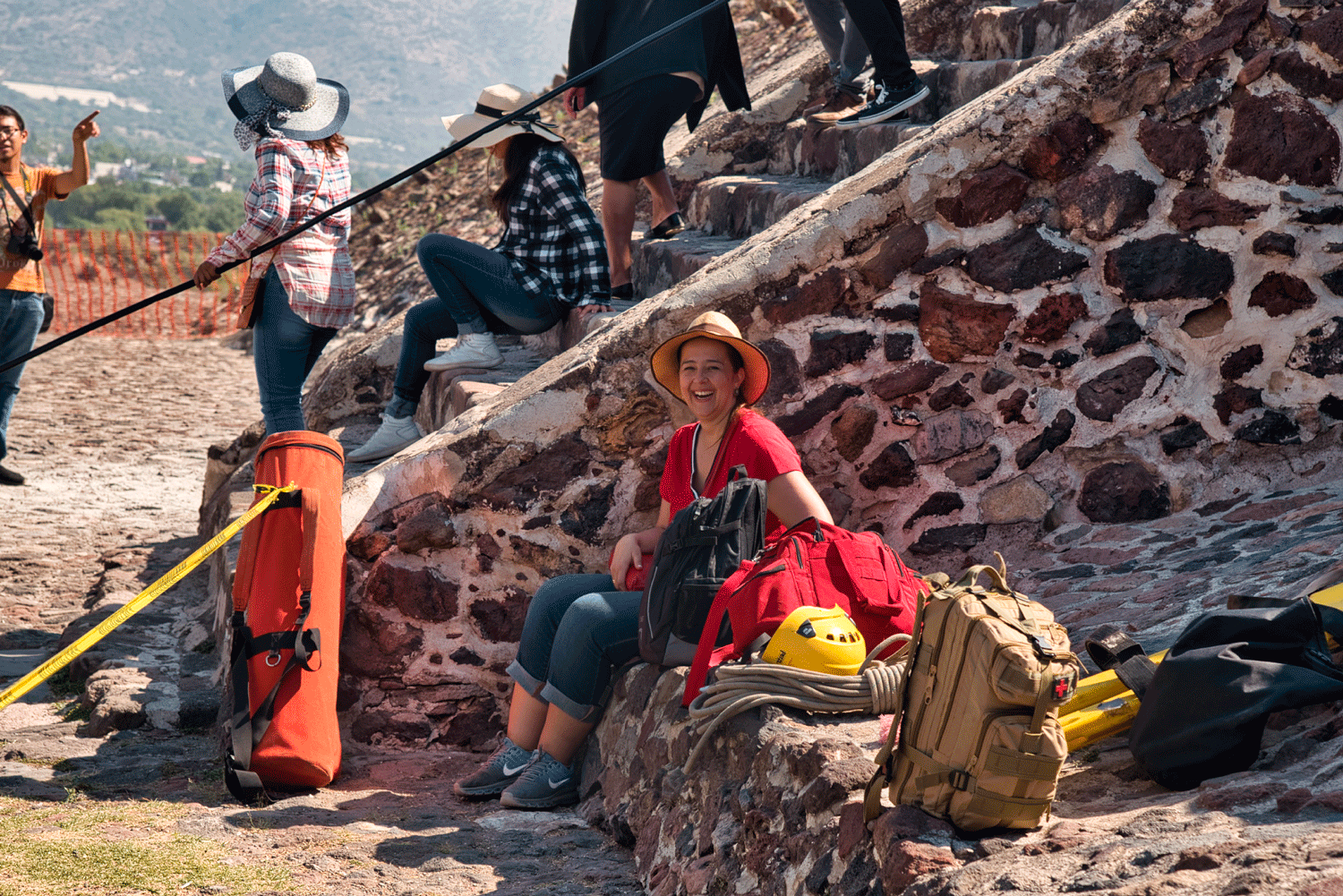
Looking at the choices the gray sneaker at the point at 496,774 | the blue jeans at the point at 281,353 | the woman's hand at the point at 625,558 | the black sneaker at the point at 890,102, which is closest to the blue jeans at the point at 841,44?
the black sneaker at the point at 890,102

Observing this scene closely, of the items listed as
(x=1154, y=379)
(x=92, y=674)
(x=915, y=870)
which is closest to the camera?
(x=915, y=870)

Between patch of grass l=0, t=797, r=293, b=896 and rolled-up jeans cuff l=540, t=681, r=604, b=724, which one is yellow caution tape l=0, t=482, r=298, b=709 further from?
rolled-up jeans cuff l=540, t=681, r=604, b=724

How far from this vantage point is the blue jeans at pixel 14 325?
6.11m

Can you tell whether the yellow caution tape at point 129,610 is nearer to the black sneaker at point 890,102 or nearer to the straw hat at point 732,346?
the straw hat at point 732,346

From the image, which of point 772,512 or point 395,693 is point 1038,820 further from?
point 395,693

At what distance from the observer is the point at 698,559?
2.88m

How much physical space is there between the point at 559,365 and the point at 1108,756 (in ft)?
6.59

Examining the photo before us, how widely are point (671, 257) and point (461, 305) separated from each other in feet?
2.84

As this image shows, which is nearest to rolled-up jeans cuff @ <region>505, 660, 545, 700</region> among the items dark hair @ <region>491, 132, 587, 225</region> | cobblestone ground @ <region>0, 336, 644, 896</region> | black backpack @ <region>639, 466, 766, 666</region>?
cobblestone ground @ <region>0, 336, 644, 896</region>

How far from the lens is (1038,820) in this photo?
197 centimetres

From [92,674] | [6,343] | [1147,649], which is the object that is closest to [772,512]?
[1147,649]

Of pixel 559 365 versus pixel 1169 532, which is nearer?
pixel 1169 532

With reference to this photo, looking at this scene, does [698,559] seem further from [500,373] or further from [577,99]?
[577,99]

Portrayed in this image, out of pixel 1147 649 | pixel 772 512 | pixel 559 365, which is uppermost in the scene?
pixel 559 365
